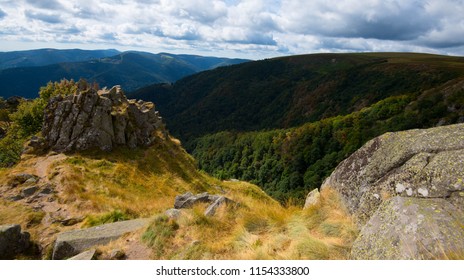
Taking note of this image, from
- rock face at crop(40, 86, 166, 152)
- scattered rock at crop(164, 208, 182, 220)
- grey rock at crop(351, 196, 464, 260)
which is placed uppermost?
grey rock at crop(351, 196, 464, 260)

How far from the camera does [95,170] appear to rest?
26.3 metres

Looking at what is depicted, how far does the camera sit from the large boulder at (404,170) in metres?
7.45

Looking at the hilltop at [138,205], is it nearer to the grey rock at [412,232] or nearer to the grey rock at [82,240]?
the grey rock at [82,240]

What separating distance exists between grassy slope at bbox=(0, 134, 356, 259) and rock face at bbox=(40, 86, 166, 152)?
1.62 metres

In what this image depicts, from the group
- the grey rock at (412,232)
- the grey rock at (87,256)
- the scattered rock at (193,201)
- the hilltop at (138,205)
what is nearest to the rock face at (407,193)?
the grey rock at (412,232)

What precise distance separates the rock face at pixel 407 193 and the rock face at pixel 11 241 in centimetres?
1289

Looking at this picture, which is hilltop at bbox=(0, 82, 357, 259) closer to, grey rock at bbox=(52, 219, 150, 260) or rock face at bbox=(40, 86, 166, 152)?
rock face at bbox=(40, 86, 166, 152)

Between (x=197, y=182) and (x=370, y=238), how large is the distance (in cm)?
2746

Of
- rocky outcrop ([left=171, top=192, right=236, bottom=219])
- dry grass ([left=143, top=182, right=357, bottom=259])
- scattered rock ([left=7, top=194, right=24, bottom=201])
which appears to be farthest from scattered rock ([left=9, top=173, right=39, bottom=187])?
dry grass ([left=143, top=182, right=357, bottom=259])

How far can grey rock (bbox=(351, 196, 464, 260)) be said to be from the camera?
5754 millimetres

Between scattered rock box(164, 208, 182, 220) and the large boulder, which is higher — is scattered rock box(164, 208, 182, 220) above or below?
below
